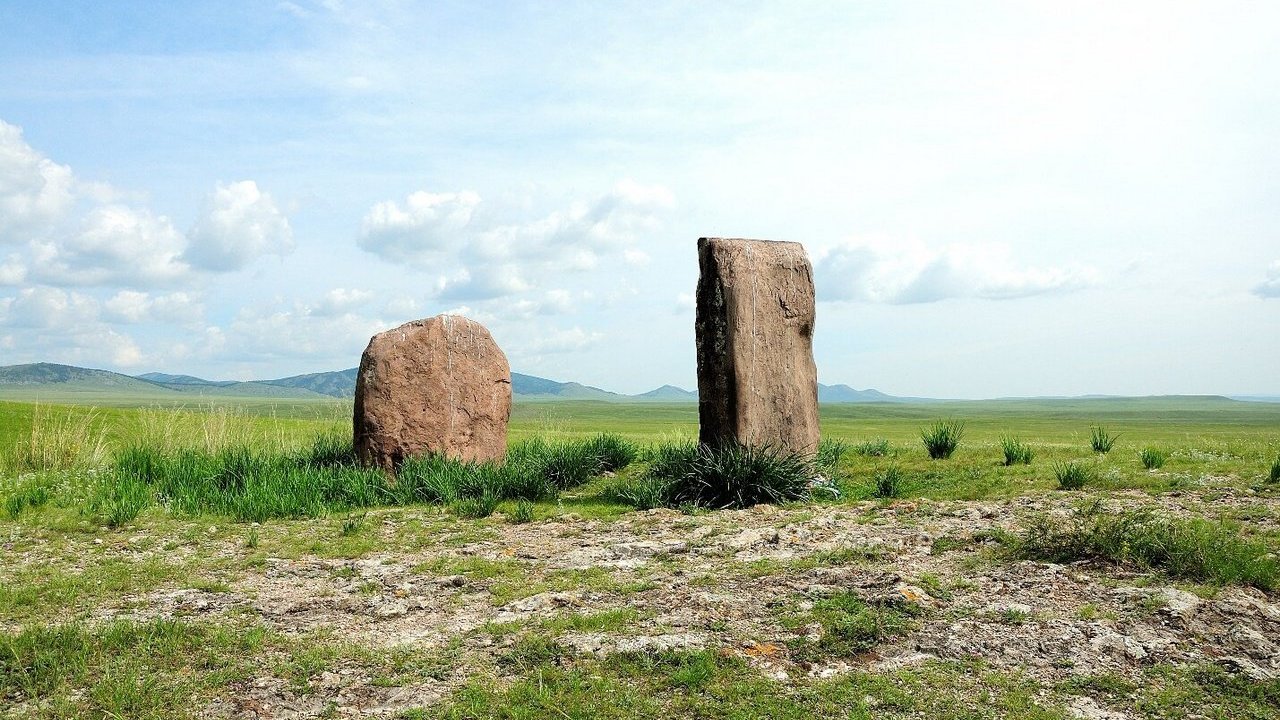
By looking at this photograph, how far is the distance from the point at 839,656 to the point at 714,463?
452cm

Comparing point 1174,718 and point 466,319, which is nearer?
point 1174,718

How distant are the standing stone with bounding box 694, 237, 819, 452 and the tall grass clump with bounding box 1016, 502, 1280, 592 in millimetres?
3363

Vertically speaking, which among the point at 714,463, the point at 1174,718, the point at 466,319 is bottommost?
the point at 1174,718

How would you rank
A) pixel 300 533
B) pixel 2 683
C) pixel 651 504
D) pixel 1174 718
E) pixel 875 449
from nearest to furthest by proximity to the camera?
pixel 1174 718
pixel 2 683
pixel 300 533
pixel 651 504
pixel 875 449

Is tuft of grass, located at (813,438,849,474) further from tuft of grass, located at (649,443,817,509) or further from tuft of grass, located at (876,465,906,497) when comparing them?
tuft of grass, located at (876,465,906,497)

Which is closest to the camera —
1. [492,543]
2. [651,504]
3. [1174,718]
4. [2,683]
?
[1174,718]

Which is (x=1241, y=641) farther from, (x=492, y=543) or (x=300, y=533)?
(x=300, y=533)

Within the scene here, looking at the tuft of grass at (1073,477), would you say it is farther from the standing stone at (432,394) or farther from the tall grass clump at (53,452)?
the tall grass clump at (53,452)

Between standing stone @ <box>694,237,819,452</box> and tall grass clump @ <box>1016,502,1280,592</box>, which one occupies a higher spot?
standing stone @ <box>694,237,819,452</box>

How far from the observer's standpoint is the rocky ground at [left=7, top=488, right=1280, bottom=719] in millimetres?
4332

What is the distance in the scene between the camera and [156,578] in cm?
629

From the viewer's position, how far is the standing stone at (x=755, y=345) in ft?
30.3

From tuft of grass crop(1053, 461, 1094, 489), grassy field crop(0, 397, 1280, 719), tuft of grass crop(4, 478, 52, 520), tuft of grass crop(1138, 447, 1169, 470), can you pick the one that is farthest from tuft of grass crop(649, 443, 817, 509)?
tuft of grass crop(4, 478, 52, 520)

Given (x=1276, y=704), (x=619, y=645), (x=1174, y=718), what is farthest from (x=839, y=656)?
(x=1276, y=704)
